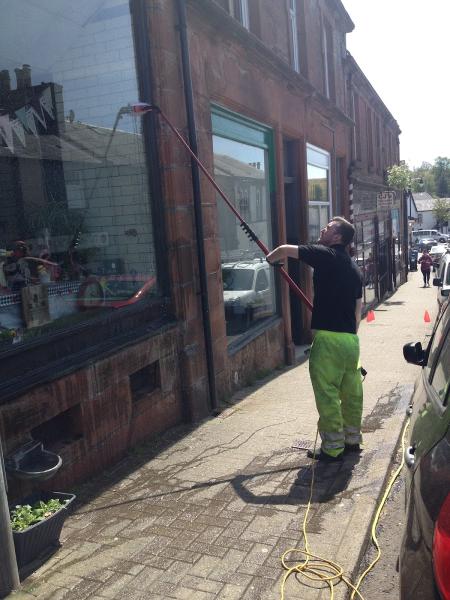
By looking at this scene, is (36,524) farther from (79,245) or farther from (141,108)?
(141,108)

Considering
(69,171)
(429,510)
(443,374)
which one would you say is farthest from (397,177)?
(429,510)

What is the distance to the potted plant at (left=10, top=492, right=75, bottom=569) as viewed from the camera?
3.37 m

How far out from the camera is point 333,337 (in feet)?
15.8

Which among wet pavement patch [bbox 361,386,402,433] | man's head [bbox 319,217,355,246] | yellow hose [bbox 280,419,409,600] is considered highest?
man's head [bbox 319,217,355,246]

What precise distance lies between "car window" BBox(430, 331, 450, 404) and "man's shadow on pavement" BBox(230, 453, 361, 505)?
1491 millimetres

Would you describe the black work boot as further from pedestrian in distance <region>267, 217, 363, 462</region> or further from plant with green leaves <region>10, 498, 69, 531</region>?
plant with green leaves <region>10, 498, 69, 531</region>

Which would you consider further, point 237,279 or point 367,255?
point 367,255

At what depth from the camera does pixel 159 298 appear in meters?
6.17

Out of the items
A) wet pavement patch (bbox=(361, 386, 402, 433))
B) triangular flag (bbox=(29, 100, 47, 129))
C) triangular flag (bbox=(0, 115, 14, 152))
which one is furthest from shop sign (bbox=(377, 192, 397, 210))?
triangular flag (bbox=(0, 115, 14, 152))

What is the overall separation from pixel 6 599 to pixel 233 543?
4.42ft

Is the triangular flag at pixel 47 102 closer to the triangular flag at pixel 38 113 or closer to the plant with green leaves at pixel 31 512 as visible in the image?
the triangular flag at pixel 38 113

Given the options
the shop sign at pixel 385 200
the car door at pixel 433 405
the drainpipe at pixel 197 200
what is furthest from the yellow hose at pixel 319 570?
the shop sign at pixel 385 200

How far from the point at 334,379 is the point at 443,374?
181 centimetres

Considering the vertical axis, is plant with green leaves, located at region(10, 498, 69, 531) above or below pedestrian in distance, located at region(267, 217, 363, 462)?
below
